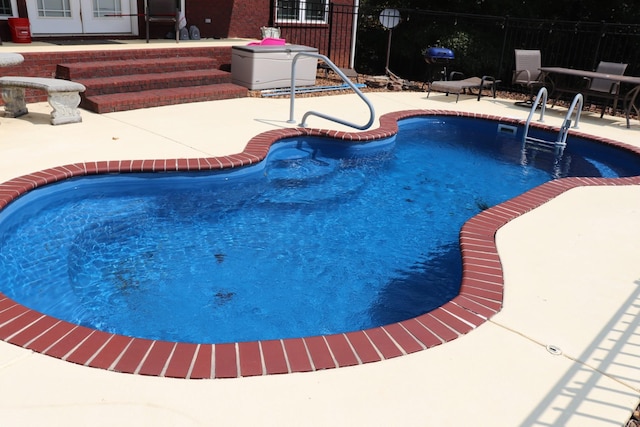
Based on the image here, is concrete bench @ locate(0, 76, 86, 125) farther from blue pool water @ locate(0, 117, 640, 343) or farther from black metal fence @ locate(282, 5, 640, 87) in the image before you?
black metal fence @ locate(282, 5, 640, 87)

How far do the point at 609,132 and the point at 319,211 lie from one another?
565 cm

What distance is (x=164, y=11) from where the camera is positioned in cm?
1086

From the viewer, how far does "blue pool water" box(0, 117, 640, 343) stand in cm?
362

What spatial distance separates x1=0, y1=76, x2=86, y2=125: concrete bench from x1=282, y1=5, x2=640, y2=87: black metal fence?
744cm

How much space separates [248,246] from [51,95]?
11.7ft

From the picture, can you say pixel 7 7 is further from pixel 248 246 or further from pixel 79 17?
pixel 248 246

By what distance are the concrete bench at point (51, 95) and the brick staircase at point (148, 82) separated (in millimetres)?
716

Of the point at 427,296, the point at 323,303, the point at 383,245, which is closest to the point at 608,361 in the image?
the point at 427,296

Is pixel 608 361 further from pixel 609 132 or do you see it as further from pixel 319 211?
pixel 609 132

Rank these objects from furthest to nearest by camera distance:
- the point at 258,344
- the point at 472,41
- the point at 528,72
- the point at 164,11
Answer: the point at 472,41
the point at 164,11
the point at 528,72
the point at 258,344

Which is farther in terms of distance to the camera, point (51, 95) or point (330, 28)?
point (330, 28)

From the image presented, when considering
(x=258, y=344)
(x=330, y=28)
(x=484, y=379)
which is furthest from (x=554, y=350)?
(x=330, y=28)

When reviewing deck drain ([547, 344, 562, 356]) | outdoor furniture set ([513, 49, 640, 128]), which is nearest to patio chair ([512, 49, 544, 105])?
outdoor furniture set ([513, 49, 640, 128])

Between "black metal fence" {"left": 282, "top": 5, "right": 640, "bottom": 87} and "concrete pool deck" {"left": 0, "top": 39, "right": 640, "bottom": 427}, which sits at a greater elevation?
"black metal fence" {"left": 282, "top": 5, "right": 640, "bottom": 87}
